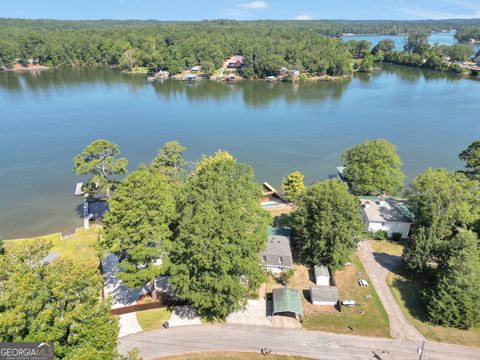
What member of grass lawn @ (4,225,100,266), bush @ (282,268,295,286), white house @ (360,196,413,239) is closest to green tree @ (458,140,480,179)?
white house @ (360,196,413,239)

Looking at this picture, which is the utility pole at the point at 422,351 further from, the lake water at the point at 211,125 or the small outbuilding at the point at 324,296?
the lake water at the point at 211,125

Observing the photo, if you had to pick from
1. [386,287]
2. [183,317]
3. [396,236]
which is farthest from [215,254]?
[396,236]

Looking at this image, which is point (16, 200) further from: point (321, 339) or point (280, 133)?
point (280, 133)

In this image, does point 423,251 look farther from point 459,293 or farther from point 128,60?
point 128,60

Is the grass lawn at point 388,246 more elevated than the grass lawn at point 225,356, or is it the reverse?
the grass lawn at point 225,356

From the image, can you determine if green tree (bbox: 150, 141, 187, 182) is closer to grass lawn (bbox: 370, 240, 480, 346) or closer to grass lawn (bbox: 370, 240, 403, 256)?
grass lawn (bbox: 370, 240, 403, 256)

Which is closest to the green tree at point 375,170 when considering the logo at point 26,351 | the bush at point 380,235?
the bush at point 380,235

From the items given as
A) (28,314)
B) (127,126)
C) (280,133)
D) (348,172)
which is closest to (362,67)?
(280,133)
